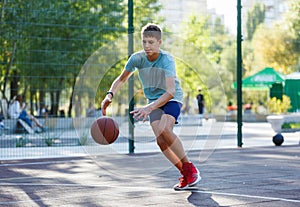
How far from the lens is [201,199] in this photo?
7238mm

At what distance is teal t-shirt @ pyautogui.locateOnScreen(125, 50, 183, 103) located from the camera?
786 cm

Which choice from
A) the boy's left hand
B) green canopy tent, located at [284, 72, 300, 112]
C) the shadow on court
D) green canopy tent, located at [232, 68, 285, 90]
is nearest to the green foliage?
green canopy tent, located at [284, 72, 300, 112]

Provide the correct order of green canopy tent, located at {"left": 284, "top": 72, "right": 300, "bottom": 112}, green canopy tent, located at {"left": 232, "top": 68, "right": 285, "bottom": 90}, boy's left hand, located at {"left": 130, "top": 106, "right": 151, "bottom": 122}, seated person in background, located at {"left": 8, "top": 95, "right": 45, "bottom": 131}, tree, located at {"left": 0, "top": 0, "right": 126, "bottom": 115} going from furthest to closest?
green canopy tent, located at {"left": 232, "top": 68, "right": 285, "bottom": 90} → green canopy tent, located at {"left": 284, "top": 72, "right": 300, "bottom": 112} → seated person in background, located at {"left": 8, "top": 95, "right": 45, "bottom": 131} → tree, located at {"left": 0, "top": 0, "right": 126, "bottom": 115} → boy's left hand, located at {"left": 130, "top": 106, "right": 151, "bottom": 122}

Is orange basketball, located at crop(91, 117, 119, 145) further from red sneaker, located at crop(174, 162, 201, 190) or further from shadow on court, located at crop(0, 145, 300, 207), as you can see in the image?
red sneaker, located at crop(174, 162, 201, 190)

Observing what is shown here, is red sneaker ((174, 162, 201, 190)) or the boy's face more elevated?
the boy's face

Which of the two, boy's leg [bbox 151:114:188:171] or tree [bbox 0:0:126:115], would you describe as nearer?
boy's leg [bbox 151:114:188:171]

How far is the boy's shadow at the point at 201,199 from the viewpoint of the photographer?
6.88m

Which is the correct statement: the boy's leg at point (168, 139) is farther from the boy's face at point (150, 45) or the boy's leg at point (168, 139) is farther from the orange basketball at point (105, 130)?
the boy's face at point (150, 45)

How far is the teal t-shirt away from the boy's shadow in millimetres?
1202

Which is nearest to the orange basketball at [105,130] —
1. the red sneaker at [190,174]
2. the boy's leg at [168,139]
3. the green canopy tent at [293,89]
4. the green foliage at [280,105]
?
the boy's leg at [168,139]

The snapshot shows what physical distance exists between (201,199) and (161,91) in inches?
58.0

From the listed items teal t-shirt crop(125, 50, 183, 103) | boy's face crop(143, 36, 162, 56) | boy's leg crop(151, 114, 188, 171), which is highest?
boy's face crop(143, 36, 162, 56)

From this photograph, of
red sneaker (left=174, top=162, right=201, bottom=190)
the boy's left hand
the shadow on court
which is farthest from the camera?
red sneaker (left=174, top=162, right=201, bottom=190)

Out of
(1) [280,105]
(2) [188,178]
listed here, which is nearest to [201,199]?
(2) [188,178]
